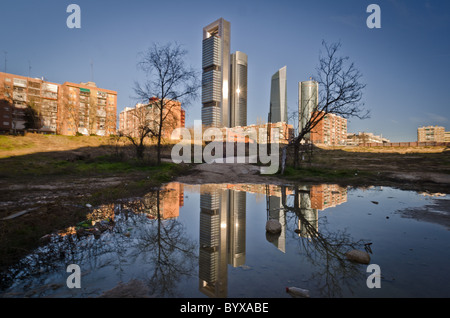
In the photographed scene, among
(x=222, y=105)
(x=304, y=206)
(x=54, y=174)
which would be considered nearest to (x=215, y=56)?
(x=222, y=105)

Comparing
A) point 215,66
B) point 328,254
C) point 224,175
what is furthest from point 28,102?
point 328,254

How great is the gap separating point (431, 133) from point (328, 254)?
786 feet

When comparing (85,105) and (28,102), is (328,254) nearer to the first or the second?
(28,102)

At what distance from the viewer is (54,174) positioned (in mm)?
14695

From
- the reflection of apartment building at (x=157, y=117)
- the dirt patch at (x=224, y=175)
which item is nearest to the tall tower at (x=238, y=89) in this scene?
the reflection of apartment building at (x=157, y=117)

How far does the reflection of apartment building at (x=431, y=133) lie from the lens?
6772 inches

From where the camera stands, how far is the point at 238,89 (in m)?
122

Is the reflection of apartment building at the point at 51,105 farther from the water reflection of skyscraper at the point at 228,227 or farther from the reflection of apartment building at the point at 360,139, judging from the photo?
the reflection of apartment building at the point at 360,139

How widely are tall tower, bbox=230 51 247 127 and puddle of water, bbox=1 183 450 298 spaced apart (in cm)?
10531

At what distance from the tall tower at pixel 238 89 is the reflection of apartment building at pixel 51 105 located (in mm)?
55311

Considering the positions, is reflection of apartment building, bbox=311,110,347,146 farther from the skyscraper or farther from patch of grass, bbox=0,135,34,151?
patch of grass, bbox=0,135,34,151

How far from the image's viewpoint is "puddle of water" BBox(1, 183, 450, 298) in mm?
2734

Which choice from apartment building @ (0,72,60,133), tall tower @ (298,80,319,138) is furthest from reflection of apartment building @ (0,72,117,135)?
tall tower @ (298,80,319,138)

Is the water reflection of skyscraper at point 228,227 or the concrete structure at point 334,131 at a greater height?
the concrete structure at point 334,131
